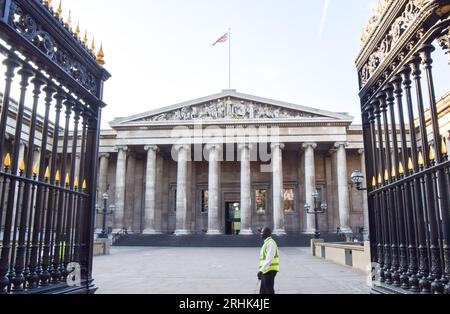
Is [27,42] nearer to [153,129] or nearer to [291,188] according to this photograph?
[153,129]

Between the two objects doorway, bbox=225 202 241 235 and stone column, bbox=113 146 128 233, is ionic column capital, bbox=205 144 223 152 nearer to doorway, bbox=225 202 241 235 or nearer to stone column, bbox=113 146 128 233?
stone column, bbox=113 146 128 233

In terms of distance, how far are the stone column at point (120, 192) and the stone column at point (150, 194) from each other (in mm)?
2605

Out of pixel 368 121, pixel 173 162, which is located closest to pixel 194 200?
pixel 173 162

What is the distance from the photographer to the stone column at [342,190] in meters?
43.3

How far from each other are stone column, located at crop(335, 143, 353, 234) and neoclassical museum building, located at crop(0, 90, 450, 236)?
106 millimetres

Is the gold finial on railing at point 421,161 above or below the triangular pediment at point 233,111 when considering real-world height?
below

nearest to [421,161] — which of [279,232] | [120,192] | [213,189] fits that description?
[279,232]

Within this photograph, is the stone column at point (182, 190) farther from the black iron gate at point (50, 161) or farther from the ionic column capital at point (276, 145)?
the black iron gate at point (50, 161)

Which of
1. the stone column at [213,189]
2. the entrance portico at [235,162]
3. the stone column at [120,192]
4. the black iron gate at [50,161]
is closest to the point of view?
the black iron gate at [50,161]

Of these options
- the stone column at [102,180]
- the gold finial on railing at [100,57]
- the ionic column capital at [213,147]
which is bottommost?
the gold finial on railing at [100,57]

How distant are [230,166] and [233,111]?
8.99 m

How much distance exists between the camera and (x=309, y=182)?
43531mm

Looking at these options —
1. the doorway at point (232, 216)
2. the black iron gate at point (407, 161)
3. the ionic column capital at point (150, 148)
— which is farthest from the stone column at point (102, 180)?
the black iron gate at point (407, 161)
